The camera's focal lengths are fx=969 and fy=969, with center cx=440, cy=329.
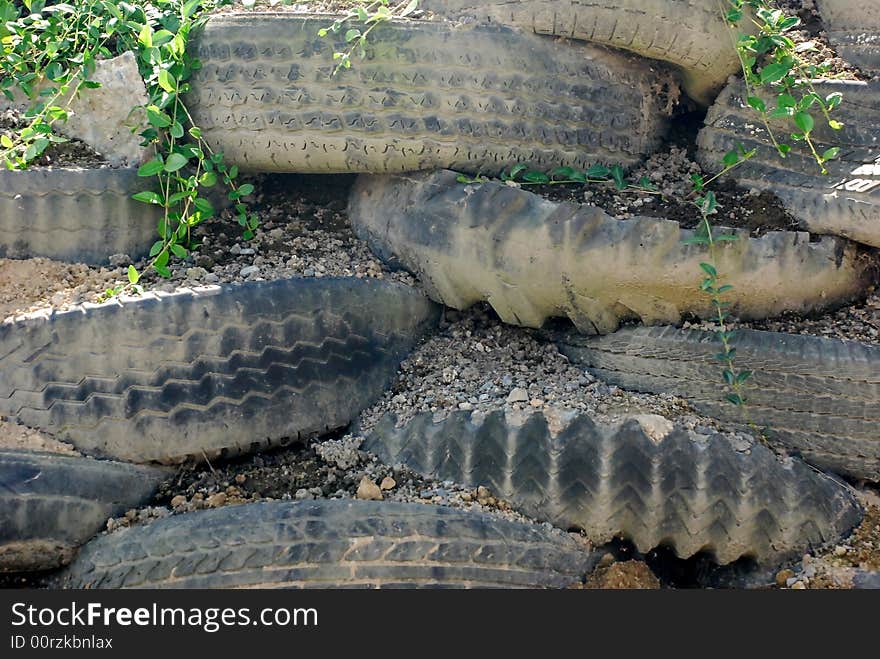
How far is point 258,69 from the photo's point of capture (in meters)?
2.20

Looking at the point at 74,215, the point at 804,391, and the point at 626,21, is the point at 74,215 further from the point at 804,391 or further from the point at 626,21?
the point at 804,391

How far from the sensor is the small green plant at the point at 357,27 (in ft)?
7.07

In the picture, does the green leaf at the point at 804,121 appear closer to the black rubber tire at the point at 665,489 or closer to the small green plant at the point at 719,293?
the small green plant at the point at 719,293

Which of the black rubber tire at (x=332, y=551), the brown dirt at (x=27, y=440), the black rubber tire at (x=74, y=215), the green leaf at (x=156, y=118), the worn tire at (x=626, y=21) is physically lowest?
the black rubber tire at (x=332, y=551)

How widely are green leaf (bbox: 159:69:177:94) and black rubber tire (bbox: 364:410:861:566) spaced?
1036mm

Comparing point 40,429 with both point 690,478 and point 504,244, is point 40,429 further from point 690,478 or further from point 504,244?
point 690,478

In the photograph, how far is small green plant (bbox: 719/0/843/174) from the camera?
2176mm

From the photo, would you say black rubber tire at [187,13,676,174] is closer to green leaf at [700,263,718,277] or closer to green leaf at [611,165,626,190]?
green leaf at [611,165,626,190]

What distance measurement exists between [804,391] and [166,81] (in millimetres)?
1512

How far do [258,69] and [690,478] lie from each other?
1299 millimetres

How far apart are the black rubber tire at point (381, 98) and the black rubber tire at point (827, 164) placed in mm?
397

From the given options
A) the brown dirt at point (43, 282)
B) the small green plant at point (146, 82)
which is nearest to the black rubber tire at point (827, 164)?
the small green plant at point (146, 82)

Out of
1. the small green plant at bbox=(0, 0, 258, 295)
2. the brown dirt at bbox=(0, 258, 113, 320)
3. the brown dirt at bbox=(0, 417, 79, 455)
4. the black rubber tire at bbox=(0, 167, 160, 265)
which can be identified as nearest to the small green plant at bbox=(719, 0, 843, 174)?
the small green plant at bbox=(0, 0, 258, 295)

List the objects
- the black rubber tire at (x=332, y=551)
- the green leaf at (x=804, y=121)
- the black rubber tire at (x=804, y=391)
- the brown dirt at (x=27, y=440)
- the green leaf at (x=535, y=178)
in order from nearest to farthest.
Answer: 1. the black rubber tire at (x=332, y=551)
2. the brown dirt at (x=27, y=440)
3. the black rubber tire at (x=804, y=391)
4. the green leaf at (x=804, y=121)
5. the green leaf at (x=535, y=178)
